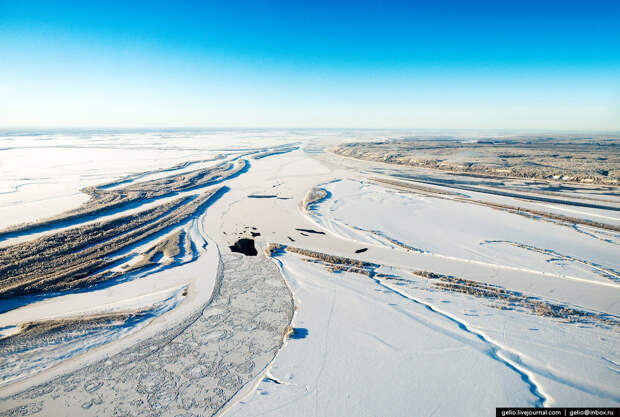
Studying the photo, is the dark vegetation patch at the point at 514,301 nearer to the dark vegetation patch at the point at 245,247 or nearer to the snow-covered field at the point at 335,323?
the snow-covered field at the point at 335,323

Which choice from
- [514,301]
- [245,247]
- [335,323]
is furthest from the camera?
[245,247]

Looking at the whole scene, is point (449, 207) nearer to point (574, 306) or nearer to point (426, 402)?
point (574, 306)

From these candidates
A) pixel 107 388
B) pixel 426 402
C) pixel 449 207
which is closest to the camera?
pixel 426 402

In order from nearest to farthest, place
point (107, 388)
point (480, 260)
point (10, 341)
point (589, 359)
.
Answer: point (107, 388) < point (589, 359) < point (10, 341) < point (480, 260)

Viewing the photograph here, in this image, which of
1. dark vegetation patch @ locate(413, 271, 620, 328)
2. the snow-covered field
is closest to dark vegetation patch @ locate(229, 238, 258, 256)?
the snow-covered field

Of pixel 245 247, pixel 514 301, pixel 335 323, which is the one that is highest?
pixel 514 301

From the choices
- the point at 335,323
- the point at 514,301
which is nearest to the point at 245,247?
the point at 335,323

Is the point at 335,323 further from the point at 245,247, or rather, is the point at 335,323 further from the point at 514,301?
the point at 245,247

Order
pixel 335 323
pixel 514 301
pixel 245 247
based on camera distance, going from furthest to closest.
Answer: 1. pixel 245 247
2. pixel 514 301
3. pixel 335 323

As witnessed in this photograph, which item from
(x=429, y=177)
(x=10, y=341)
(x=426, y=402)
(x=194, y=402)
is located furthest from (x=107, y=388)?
(x=429, y=177)

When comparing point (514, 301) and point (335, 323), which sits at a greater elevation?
point (514, 301)
